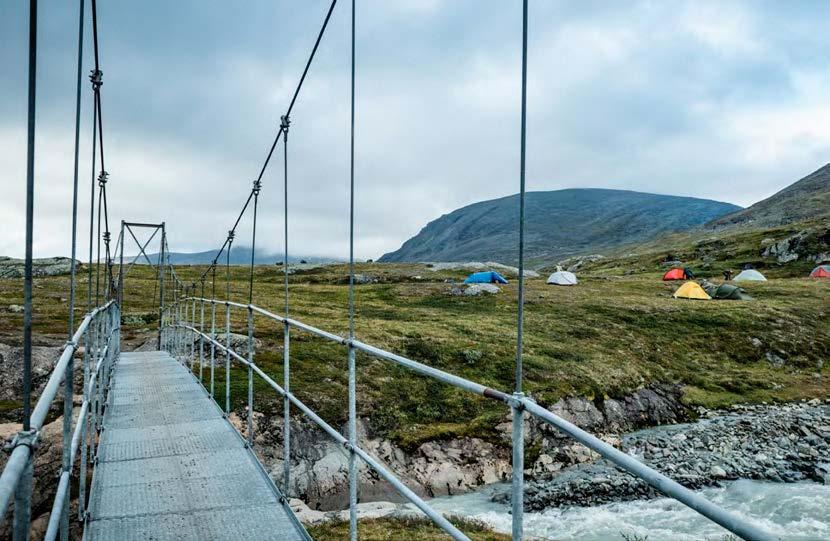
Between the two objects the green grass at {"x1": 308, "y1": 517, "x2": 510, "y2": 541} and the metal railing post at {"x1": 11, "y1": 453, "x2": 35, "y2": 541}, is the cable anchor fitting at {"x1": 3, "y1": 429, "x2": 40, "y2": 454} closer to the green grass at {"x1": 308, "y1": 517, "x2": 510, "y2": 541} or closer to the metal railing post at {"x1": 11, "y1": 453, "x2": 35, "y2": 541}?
the metal railing post at {"x1": 11, "y1": 453, "x2": 35, "y2": 541}

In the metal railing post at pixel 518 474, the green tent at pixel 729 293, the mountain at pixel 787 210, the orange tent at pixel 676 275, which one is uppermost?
the mountain at pixel 787 210

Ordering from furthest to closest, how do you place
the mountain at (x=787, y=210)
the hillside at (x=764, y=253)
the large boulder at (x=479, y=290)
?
the mountain at (x=787, y=210), the hillside at (x=764, y=253), the large boulder at (x=479, y=290)

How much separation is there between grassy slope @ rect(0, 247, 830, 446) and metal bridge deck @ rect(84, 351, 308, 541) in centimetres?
625

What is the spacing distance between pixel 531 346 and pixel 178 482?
73.5 ft

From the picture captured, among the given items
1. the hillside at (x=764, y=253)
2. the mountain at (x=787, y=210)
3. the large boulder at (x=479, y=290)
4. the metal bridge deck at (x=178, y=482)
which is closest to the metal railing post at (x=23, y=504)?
the metal bridge deck at (x=178, y=482)

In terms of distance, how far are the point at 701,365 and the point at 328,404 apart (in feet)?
70.5

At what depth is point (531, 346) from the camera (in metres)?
27.6

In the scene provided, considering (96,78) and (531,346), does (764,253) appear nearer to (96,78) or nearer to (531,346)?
(531,346)

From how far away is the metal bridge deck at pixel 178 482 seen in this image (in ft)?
19.0

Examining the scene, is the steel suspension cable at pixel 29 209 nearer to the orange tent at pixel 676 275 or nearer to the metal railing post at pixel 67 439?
the metal railing post at pixel 67 439

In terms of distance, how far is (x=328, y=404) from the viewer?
17375mm

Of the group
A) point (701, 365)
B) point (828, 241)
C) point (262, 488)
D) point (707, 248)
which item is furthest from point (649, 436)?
point (707, 248)

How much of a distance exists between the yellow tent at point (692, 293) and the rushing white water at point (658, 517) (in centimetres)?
3149

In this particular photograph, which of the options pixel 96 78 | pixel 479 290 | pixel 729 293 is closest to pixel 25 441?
pixel 96 78
